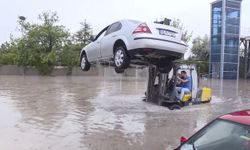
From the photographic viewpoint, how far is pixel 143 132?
28.1ft

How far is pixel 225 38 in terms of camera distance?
38844mm

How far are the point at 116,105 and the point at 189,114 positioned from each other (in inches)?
115

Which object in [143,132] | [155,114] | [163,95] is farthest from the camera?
[163,95]

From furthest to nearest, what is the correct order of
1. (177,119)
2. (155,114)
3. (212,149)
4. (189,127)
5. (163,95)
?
(163,95) → (155,114) → (177,119) → (189,127) → (212,149)

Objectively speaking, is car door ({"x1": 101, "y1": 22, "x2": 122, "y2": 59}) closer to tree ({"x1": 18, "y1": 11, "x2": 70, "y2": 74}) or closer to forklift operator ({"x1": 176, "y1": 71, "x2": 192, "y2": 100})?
forklift operator ({"x1": 176, "y1": 71, "x2": 192, "y2": 100})

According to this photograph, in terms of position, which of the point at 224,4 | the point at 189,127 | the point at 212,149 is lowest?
the point at 189,127

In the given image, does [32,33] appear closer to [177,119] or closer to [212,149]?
[177,119]

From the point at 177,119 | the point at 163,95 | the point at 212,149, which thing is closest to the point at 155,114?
the point at 177,119

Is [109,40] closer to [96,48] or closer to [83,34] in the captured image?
[96,48]

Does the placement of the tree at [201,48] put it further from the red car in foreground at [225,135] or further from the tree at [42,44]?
the red car in foreground at [225,135]

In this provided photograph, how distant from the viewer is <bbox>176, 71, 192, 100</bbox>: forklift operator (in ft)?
43.2

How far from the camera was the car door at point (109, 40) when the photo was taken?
10.5 m

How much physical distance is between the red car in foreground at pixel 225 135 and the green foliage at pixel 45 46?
35063mm

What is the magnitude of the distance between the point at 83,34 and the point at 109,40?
32.5 m
